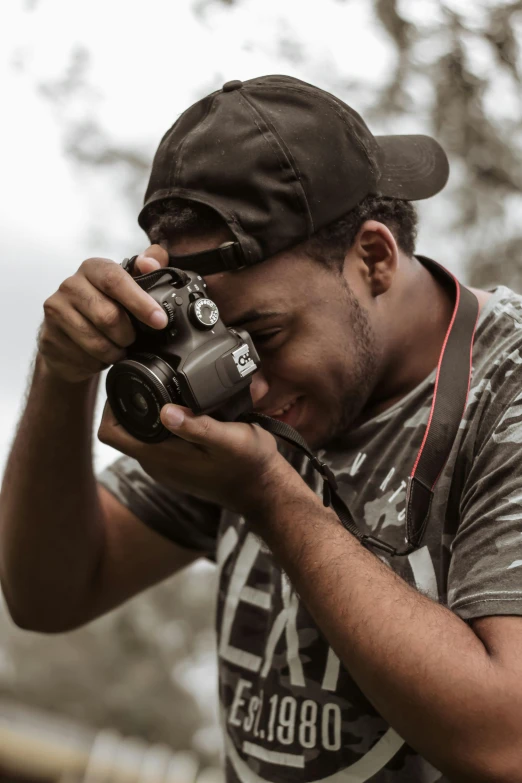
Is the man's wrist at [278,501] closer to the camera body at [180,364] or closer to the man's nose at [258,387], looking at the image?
the camera body at [180,364]

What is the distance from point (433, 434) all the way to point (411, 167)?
0.76 m

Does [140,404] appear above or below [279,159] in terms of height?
below

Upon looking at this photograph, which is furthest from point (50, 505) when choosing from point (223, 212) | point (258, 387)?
point (223, 212)

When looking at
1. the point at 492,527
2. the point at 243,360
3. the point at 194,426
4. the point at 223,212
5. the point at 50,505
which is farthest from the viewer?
the point at 50,505

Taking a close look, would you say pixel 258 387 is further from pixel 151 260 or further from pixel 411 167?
pixel 411 167

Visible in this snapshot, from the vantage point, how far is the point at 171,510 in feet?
8.02

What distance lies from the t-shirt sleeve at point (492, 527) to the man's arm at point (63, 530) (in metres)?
0.96

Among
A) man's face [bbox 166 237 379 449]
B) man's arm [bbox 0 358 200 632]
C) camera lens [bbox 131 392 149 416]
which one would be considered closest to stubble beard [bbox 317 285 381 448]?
man's face [bbox 166 237 379 449]

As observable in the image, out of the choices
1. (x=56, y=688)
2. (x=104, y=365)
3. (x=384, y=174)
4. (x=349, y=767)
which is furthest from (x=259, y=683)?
(x=56, y=688)

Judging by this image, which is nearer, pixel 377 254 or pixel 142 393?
pixel 142 393

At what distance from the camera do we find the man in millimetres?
1494

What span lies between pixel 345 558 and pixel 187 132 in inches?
38.7

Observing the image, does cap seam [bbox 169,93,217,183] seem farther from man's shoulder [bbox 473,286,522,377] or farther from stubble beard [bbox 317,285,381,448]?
man's shoulder [bbox 473,286,522,377]

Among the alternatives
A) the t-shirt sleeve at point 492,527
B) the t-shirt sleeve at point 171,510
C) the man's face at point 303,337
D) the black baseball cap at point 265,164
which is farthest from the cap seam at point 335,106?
the t-shirt sleeve at point 171,510
